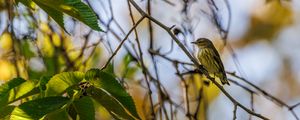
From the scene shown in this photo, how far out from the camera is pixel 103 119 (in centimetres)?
441

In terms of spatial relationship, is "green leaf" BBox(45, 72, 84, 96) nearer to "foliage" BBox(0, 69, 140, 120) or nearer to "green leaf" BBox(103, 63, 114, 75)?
"foliage" BBox(0, 69, 140, 120)

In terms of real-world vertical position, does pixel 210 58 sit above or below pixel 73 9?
above

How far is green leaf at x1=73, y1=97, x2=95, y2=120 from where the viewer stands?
1.59m

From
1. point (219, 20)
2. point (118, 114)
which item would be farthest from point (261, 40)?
point (118, 114)

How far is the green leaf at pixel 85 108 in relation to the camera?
5.22ft

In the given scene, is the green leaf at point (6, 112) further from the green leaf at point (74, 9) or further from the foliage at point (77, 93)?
the green leaf at point (74, 9)

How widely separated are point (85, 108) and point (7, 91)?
0.66 ft

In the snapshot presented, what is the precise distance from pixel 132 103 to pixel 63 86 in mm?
175

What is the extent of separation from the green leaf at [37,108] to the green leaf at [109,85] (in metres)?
0.10

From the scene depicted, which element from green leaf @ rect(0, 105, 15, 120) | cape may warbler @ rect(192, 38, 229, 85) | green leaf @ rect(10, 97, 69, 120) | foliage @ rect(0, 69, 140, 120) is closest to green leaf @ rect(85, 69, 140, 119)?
foliage @ rect(0, 69, 140, 120)

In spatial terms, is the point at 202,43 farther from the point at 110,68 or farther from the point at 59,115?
the point at 59,115

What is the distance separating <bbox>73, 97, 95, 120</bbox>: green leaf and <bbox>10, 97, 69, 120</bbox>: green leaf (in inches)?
2.8

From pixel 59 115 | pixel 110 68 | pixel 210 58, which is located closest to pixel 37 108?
pixel 59 115

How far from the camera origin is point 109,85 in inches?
62.4
